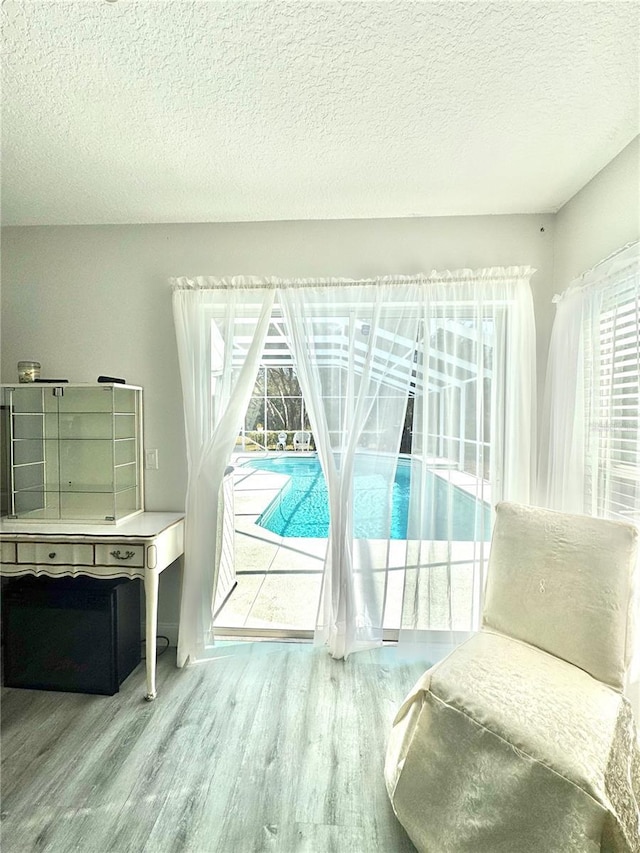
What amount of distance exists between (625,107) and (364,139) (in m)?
0.97

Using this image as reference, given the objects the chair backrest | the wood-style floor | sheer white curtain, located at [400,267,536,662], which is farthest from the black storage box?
the chair backrest

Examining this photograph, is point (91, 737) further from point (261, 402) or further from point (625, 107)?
point (625, 107)

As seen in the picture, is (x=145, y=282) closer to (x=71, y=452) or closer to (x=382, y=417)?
(x=71, y=452)

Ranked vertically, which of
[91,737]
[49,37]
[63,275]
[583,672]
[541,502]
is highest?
[49,37]

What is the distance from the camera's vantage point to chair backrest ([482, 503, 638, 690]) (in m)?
1.47

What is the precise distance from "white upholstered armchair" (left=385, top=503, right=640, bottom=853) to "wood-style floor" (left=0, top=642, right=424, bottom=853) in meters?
0.25

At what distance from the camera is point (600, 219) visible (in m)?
1.91

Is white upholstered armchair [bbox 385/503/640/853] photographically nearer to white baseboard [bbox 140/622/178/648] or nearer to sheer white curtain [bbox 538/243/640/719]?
sheer white curtain [bbox 538/243/640/719]

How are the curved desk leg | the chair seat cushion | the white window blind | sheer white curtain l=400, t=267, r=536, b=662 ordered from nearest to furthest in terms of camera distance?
the chair seat cushion < the white window blind < the curved desk leg < sheer white curtain l=400, t=267, r=536, b=662

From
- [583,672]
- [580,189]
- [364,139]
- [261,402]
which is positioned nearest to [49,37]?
[364,139]

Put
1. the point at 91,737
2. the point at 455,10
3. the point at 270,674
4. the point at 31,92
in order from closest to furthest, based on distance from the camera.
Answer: the point at 455,10 < the point at 31,92 < the point at 91,737 < the point at 270,674

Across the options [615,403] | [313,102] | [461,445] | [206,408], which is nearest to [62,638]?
[206,408]

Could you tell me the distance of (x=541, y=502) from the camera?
2.30 meters

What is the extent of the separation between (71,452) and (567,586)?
106 inches
